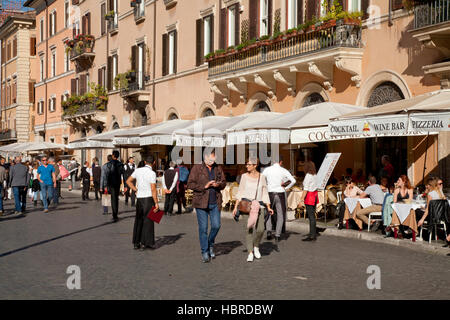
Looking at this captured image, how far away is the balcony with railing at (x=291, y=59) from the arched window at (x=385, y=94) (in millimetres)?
784

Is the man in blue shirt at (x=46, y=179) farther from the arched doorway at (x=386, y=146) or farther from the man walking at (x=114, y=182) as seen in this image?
the arched doorway at (x=386, y=146)

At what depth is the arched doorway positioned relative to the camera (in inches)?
719

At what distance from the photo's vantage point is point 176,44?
31.6 meters

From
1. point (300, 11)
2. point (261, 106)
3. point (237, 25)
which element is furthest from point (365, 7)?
point (237, 25)

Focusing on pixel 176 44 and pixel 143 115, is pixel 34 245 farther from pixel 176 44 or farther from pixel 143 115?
pixel 143 115

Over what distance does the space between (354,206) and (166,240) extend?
4161 millimetres

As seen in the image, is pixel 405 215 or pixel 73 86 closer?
pixel 405 215

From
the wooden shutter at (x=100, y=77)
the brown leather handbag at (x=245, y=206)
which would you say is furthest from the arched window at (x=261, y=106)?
the wooden shutter at (x=100, y=77)

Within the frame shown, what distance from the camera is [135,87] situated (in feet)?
114

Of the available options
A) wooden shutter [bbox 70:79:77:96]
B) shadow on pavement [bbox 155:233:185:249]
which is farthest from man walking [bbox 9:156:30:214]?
wooden shutter [bbox 70:79:77:96]

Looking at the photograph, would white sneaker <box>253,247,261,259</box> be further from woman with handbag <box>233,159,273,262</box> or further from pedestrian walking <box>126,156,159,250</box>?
pedestrian walking <box>126,156,159,250</box>

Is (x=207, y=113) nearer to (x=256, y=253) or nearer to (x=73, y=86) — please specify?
(x=256, y=253)

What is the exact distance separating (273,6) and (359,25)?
531 cm

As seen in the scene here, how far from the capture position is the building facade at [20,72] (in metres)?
59.9
